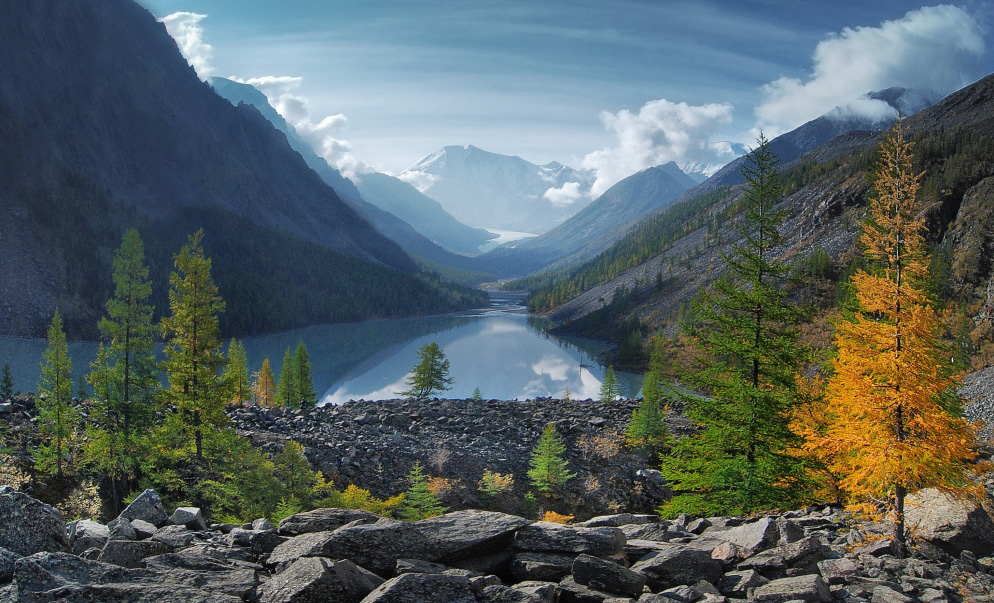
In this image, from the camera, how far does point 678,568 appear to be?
30.6ft

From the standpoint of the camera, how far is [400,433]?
36.5 meters

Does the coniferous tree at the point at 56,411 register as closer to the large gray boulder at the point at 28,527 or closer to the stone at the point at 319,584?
the large gray boulder at the point at 28,527

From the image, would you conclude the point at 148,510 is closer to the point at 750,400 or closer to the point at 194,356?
the point at 194,356

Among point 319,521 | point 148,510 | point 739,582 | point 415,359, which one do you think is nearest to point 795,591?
point 739,582

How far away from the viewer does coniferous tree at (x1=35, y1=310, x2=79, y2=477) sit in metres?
23.0

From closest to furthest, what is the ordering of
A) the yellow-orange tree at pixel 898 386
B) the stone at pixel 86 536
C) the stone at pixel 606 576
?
the stone at pixel 606 576 → the stone at pixel 86 536 → the yellow-orange tree at pixel 898 386

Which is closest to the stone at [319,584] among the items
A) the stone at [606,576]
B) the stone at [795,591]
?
the stone at [606,576]

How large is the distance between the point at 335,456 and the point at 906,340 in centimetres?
2598

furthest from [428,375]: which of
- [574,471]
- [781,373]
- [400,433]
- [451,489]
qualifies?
[781,373]

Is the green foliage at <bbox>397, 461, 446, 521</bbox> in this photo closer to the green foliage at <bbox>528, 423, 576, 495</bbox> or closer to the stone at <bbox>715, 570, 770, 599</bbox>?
the green foliage at <bbox>528, 423, 576, 495</bbox>

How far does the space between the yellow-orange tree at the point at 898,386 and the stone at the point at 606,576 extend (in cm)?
711

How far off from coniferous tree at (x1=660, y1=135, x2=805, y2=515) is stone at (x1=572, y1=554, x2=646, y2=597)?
839 cm

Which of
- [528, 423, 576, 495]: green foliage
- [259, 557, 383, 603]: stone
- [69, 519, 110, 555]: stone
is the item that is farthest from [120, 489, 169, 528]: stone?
[528, 423, 576, 495]: green foliage

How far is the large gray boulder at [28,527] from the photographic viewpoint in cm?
880
